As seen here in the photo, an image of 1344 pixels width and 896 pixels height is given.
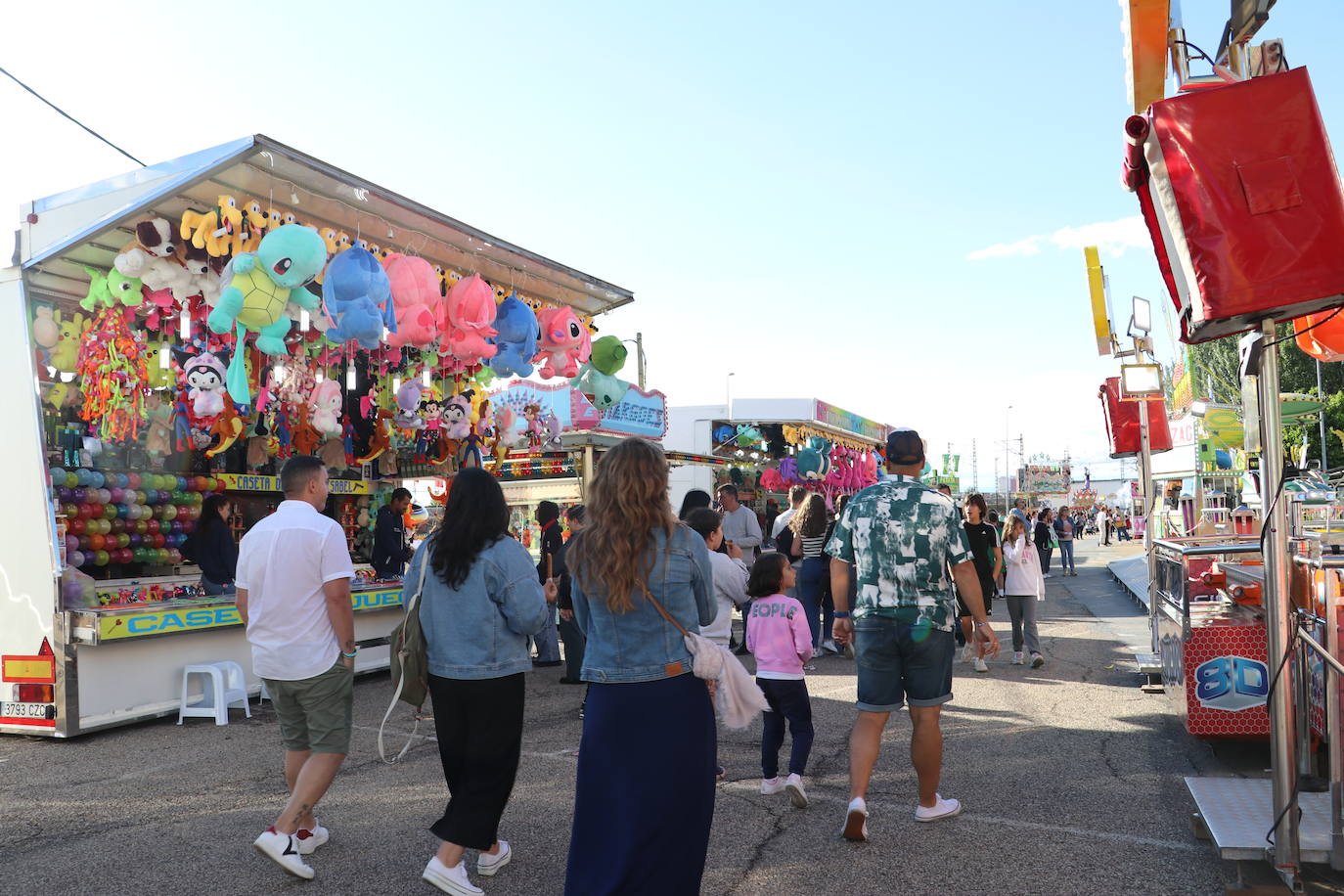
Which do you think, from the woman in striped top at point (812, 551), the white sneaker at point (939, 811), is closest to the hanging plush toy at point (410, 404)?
the woman in striped top at point (812, 551)

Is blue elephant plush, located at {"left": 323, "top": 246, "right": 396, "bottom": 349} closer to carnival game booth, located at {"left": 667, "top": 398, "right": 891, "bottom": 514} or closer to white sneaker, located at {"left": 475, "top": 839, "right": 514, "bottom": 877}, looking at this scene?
white sneaker, located at {"left": 475, "top": 839, "right": 514, "bottom": 877}

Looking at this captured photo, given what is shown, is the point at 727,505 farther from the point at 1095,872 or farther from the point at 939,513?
the point at 1095,872

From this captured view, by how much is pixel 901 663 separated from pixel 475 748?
2027 mm

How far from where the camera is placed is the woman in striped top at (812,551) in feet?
33.5

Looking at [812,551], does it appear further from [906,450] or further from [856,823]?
[856,823]

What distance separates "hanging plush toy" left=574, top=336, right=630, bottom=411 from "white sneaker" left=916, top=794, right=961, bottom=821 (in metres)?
7.82

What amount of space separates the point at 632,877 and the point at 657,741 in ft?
1.46

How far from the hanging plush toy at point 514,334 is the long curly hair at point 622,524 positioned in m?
7.40

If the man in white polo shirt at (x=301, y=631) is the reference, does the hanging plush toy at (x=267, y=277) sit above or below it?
above

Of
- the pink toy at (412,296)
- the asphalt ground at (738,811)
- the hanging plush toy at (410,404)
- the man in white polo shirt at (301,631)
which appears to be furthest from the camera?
the hanging plush toy at (410,404)

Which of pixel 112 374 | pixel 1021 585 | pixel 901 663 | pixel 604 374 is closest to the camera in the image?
pixel 901 663

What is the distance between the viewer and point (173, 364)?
873cm

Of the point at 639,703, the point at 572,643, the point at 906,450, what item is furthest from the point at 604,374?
the point at 639,703

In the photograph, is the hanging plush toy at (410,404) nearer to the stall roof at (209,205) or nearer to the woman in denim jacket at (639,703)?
the stall roof at (209,205)
